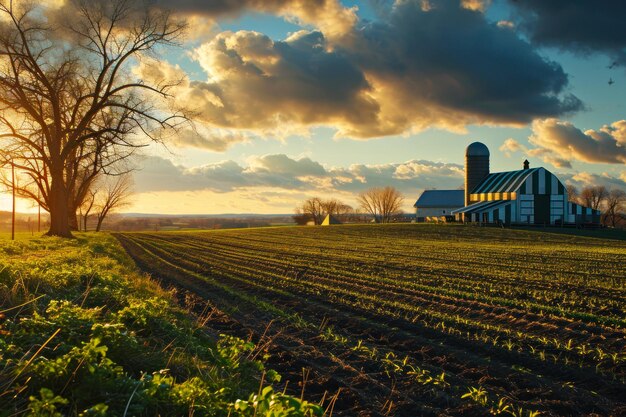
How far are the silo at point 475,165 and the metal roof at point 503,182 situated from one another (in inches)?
42.9

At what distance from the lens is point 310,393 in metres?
6.95

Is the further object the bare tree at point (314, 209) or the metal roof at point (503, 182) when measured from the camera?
the bare tree at point (314, 209)

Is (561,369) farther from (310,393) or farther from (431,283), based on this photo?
(431,283)

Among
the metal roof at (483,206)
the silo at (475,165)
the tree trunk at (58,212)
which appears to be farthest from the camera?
the silo at (475,165)

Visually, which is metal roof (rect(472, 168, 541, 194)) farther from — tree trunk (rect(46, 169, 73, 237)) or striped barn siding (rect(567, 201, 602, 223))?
tree trunk (rect(46, 169, 73, 237))

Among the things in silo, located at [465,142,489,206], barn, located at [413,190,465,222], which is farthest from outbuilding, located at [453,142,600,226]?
barn, located at [413,190,465,222]

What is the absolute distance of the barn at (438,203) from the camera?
8931cm

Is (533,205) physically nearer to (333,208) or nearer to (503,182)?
(503,182)

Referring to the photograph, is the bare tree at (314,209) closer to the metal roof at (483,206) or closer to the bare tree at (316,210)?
the bare tree at (316,210)

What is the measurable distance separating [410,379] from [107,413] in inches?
192

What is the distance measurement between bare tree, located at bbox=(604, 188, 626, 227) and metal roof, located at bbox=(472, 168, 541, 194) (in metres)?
42.7

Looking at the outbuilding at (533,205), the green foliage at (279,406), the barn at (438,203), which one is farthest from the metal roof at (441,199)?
the green foliage at (279,406)

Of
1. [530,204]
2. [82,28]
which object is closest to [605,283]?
[82,28]

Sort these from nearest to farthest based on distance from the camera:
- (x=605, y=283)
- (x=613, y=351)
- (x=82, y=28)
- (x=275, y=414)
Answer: (x=275, y=414), (x=613, y=351), (x=605, y=283), (x=82, y=28)
